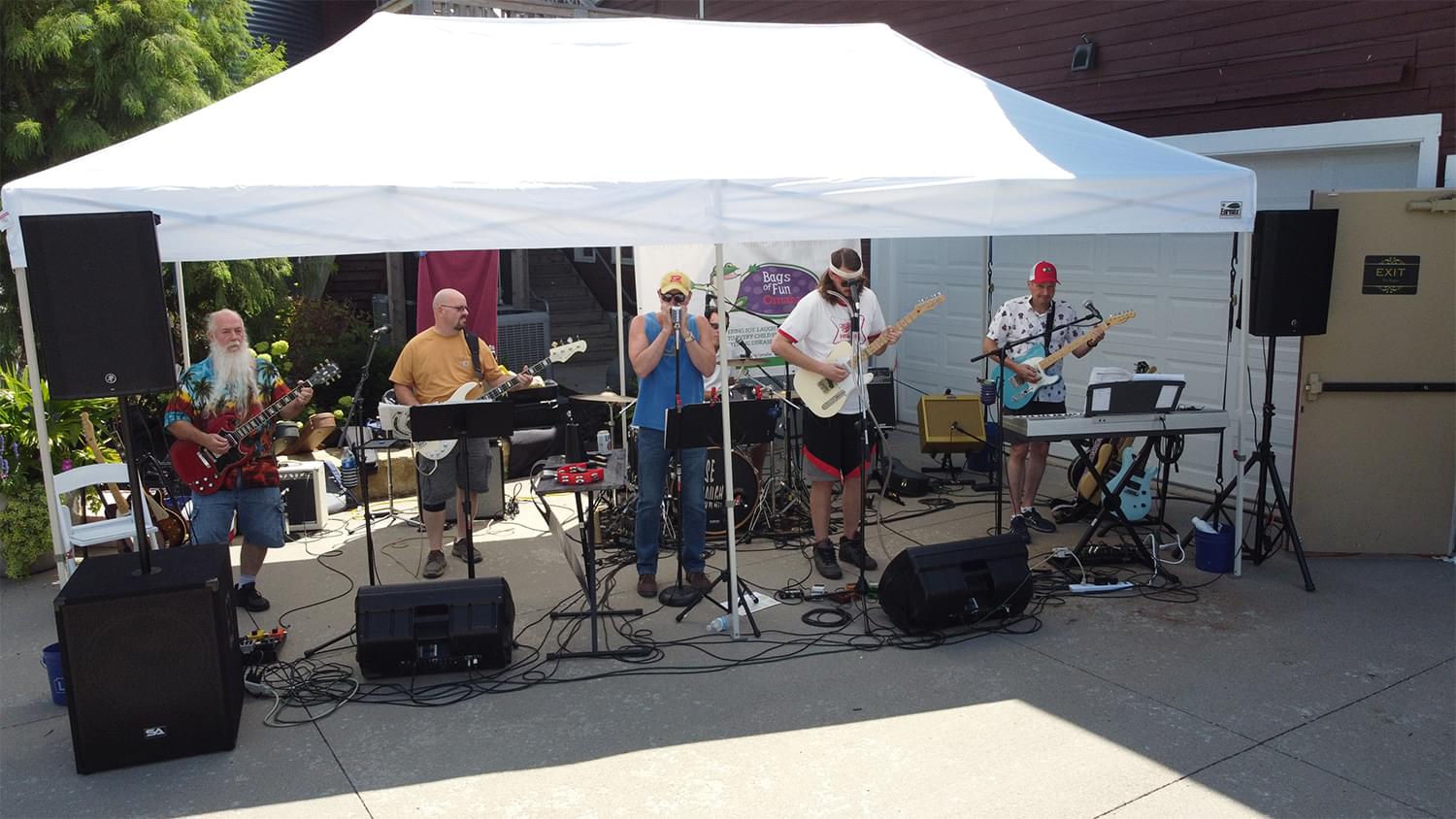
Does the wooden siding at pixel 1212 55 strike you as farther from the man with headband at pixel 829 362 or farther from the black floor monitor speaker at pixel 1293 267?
the man with headband at pixel 829 362

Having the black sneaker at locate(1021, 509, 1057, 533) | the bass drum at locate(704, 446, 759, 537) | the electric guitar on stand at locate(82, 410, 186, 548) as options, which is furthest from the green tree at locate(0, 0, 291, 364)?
the black sneaker at locate(1021, 509, 1057, 533)

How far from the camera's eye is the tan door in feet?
20.3

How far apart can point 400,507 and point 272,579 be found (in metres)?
1.78

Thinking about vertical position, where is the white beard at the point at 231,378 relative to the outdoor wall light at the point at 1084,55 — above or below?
below

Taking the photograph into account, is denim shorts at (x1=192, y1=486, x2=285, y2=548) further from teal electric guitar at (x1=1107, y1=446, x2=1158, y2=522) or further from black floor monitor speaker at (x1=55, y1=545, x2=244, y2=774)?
teal electric guitar at (x1=1107, y1=446, x2=1158, y2=522)

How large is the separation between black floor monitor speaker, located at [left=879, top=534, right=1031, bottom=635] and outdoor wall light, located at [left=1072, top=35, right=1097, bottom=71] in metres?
4.70

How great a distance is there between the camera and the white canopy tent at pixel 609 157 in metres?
4.64

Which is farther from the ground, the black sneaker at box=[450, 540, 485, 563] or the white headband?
the white headband

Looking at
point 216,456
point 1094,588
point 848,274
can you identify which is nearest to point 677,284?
point 848,274

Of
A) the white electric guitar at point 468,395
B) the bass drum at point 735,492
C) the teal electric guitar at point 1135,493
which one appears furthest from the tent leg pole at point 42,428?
the teal electric guitar at point 1135,493

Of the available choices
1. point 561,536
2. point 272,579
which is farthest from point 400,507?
point 561,536

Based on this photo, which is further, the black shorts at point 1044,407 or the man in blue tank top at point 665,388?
the black shorts at point 1044,407

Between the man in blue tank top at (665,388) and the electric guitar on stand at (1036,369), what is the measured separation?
202 centimetres

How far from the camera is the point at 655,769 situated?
406 cm
